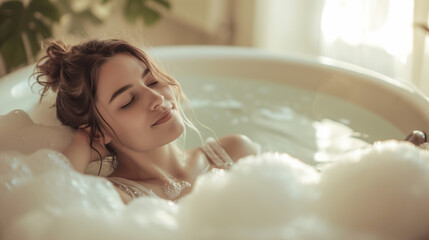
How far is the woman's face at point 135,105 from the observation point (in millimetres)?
1251

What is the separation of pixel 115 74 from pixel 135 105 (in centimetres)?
9

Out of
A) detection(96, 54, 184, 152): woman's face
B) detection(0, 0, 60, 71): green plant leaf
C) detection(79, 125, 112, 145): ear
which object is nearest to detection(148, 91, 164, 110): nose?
detection(96, 54, 184, 152): woman's face

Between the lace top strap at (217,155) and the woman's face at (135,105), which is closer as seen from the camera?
the woman's face at (135,105)

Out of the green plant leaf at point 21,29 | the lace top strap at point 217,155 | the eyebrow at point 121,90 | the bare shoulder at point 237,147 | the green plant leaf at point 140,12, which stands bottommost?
the green plant leaf at point 21,29

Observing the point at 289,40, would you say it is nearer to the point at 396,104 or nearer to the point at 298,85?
the point at 298,85

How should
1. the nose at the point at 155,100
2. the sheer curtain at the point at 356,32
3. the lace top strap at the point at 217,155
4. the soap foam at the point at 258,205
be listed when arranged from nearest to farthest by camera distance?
the soap foam at the point at 258,205, the nose at the point at 155,100, the lace top strap at the point at 217,155, the sheer curtain at the point at 356,32

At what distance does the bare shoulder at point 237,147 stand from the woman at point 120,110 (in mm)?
206

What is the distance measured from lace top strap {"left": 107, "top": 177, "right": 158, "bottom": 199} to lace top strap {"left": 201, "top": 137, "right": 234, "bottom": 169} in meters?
0.28

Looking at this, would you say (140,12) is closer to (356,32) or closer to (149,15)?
(149,15)

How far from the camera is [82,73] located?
4.22 feet


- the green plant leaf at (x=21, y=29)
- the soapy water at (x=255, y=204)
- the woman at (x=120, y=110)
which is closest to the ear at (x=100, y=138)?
the woman at (x=120, y=110)

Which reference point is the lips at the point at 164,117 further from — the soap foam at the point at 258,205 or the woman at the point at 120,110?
the soap foam at the point at 258,205

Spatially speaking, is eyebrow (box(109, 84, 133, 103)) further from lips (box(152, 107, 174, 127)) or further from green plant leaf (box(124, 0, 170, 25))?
green plant leaf (box(124, 0, 170, 25))

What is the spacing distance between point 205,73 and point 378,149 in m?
1.19
